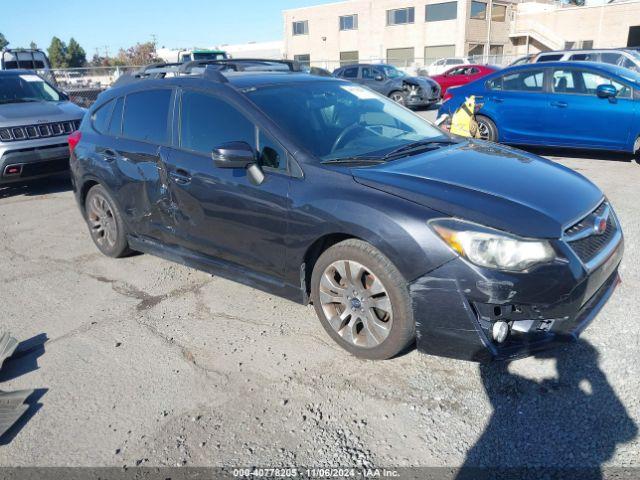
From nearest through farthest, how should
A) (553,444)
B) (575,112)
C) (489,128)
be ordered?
1. (553,444)
2. (575,112)
3. (489,128)

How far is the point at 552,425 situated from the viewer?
264 centimetres

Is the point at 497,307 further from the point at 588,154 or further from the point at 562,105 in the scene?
the point at 588,154

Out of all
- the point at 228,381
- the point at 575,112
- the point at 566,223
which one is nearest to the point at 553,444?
the point at 566,223

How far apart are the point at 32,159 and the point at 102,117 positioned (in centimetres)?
336

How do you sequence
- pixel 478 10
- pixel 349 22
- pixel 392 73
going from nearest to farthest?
pixel 392 73
pixel 478 10
pixel 349 22

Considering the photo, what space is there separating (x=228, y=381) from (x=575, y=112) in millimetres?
7467

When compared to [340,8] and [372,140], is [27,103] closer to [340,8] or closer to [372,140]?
[372,140]

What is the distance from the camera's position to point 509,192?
122 inches

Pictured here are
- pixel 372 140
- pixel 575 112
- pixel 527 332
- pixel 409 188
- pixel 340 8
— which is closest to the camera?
pixel 527 332

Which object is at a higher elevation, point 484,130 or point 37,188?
point 484,130

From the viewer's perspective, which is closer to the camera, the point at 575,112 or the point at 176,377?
the point at 176,377

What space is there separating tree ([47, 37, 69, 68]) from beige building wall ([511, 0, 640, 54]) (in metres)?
76.8

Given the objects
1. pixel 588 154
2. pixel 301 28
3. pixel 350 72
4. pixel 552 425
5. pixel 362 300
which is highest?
pixel 301 28

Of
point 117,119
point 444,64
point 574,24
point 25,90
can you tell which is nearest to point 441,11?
point 574,24
